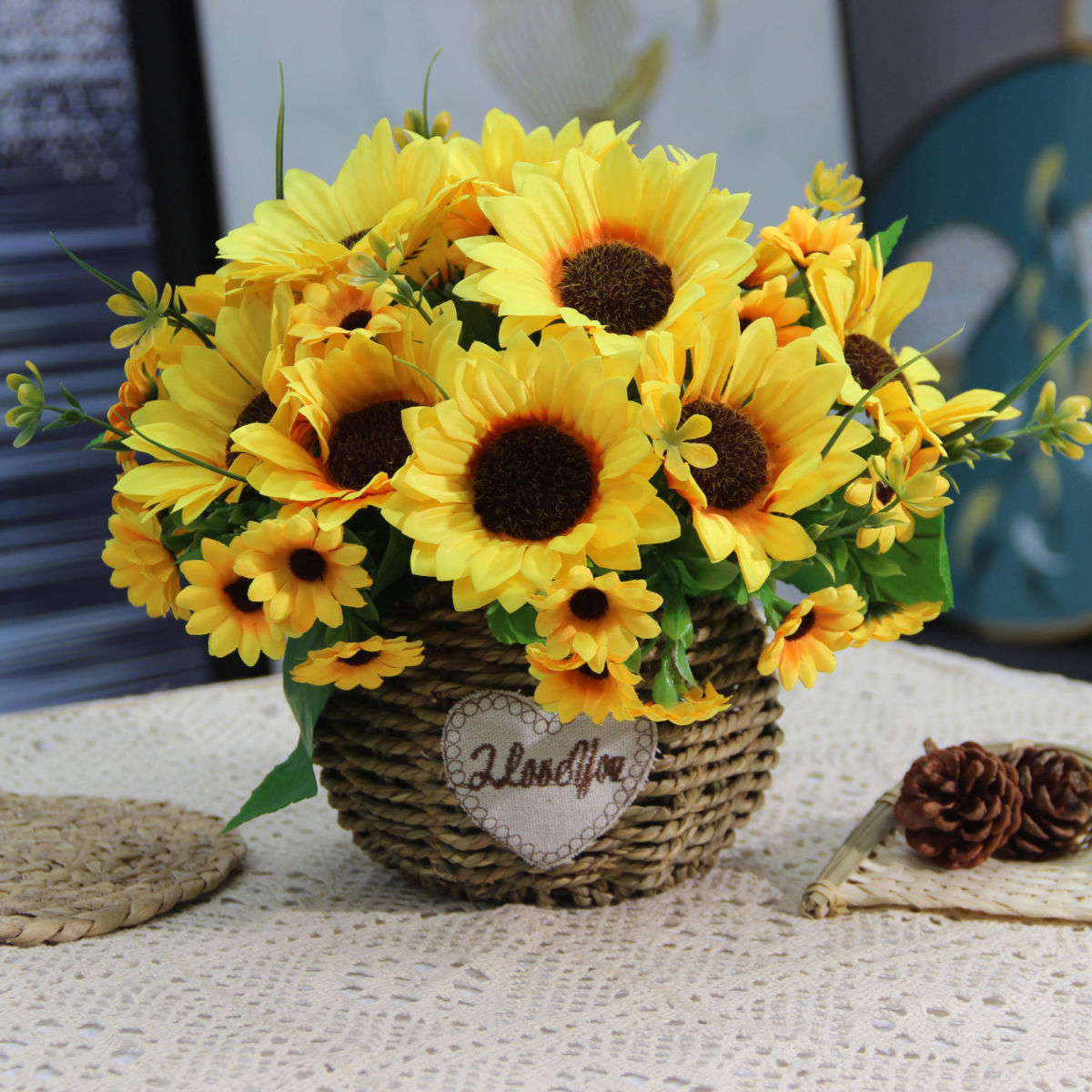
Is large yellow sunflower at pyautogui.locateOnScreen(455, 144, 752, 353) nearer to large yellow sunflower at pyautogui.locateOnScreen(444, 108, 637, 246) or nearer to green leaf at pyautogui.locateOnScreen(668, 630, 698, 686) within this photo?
large yellow sunflower at pyautogui.locateOnScreen(444, 108, 637, 246)

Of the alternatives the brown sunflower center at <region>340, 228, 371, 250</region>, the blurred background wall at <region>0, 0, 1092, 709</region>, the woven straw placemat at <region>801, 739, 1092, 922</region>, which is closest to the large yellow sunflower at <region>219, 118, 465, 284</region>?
the brown sunflower center at <region>340, 228, 371, 250</region>

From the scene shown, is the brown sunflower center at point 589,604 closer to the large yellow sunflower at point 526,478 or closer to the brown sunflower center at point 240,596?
the large yellow sunflower at point 526,478

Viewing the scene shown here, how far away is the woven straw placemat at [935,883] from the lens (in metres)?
0.56

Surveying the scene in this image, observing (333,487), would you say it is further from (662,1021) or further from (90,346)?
(90,346)

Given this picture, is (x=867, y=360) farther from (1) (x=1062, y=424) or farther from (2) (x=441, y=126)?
(2) (x=441, y=126)

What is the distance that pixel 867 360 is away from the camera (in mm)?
556

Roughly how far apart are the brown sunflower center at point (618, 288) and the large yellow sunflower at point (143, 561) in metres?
Answer: 0.23

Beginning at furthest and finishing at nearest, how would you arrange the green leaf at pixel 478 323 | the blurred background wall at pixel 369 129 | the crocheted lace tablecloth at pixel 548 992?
the blurred background wall at pixel 369 129 < the green leaf at pixel 478 323 < the crocheted lace tablecloth at pixel 548 992

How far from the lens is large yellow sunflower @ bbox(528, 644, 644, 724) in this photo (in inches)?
18.2

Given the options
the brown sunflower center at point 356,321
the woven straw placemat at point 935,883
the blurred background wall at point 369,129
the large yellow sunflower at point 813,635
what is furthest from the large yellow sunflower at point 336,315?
the blurred background wall at point 369,129

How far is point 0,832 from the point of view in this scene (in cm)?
64

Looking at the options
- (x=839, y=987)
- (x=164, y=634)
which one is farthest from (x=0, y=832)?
(x=164, y=634)

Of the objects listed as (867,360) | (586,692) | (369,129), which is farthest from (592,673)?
(369,129)

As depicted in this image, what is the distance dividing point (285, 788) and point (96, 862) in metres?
0.14
